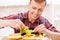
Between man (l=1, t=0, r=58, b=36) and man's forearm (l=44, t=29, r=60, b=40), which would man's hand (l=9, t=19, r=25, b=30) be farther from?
man's forearm (l=44, t=29, r=60, b=40)

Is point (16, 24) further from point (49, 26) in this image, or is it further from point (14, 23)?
point (49, 26)

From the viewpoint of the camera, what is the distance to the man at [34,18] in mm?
1127

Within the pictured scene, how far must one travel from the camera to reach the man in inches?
44.4

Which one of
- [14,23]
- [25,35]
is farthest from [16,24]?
[25,35]

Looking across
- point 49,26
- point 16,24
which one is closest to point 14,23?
point 16,24

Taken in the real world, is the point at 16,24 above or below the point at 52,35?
above

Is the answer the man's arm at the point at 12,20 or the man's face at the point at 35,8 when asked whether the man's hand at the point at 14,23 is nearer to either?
the man's arm at the point at 12,20

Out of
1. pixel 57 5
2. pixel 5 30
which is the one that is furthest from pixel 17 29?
pixel 57 5

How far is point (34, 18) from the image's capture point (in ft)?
3.79

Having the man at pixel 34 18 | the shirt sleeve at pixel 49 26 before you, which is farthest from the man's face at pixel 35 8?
the shirt sleeve at pixel 49 26

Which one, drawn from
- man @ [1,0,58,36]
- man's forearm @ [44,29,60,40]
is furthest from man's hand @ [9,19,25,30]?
man's forearm @ [44,29,60,40]

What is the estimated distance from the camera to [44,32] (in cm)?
116

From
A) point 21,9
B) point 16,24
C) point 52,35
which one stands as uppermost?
point 21,9

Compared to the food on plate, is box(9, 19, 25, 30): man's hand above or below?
above
